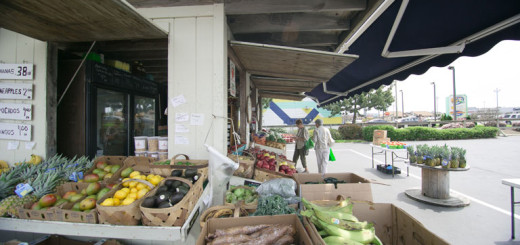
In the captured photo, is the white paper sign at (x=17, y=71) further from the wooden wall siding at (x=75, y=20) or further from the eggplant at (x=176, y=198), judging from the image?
the eggplant at (x=176, y=198)

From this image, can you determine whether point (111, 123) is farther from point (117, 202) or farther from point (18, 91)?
point (117, 202)

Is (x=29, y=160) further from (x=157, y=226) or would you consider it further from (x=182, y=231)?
(x=182, y=231)

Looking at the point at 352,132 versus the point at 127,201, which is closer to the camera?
the point at 127,201

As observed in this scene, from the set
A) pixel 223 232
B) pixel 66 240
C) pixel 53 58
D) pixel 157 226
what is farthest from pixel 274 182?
pixel 53 58

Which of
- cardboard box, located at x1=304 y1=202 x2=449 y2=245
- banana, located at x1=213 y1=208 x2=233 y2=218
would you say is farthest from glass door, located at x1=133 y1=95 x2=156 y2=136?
cardboard box, located at x1=304 y1=202 x2=449 y2=245

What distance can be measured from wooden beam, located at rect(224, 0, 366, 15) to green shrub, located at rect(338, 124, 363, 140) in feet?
55.9

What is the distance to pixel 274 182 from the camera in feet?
9.53

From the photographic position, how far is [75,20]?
244cm

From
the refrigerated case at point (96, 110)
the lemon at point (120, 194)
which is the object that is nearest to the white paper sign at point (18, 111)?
the refrigerated case at point (96, 110)

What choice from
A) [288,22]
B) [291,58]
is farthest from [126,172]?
[288,22]

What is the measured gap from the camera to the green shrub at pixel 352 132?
1864 cm

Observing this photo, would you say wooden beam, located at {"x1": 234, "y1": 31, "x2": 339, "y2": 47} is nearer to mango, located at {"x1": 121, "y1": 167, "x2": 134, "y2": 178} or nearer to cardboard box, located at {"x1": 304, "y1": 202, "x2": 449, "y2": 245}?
mango, located at {"x1": 121, "y1": 167, "x2": 134, "y2": 178}

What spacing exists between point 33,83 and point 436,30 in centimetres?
545

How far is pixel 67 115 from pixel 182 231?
10.0 ft
